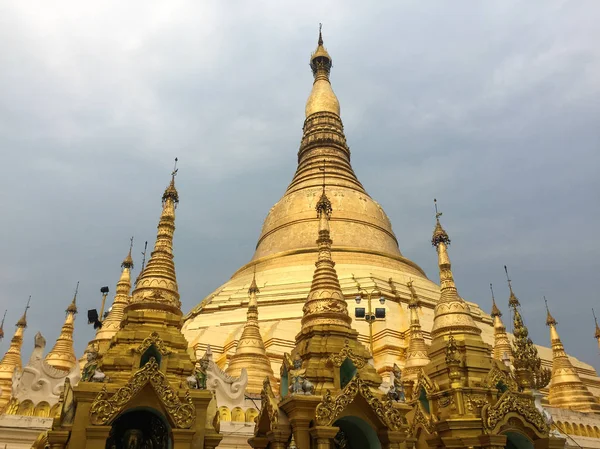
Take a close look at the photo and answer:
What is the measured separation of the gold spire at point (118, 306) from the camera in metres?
17.3

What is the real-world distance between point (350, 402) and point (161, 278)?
489 cm

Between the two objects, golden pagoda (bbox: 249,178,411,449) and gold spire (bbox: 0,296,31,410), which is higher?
gold spire (bbox: 0,296,31,410)

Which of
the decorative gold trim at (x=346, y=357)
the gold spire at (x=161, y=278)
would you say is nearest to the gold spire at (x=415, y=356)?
the decorative gold trim at (x=346, y=357)

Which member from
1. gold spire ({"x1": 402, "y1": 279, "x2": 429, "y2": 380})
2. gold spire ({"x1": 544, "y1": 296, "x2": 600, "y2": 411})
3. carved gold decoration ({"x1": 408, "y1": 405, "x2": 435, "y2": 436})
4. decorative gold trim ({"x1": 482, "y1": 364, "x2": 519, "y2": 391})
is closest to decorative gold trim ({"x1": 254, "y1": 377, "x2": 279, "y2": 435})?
carved gold decoration ({"x1": 408, "y1": 405, "x2": 435, "y2": 436})

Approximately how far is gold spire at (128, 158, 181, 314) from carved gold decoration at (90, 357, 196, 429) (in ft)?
6.32

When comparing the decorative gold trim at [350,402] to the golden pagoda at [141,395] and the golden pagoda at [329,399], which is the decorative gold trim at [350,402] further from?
the golden pagoda at [141,395]

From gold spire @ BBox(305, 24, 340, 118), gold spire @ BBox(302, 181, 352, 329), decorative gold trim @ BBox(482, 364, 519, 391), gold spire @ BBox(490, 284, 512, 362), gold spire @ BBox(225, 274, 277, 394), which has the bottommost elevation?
decorative gold trim @ BBox(482, 364, 519, 391)

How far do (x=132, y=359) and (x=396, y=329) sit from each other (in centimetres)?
1594

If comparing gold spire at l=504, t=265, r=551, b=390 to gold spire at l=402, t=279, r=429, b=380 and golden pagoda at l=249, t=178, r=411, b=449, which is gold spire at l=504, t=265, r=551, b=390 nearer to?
golden pagoda at l=249, t=178, r=411, b=449

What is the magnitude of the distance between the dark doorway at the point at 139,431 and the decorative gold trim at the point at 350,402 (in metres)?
2.72

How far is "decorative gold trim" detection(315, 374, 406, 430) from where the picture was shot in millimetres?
8953

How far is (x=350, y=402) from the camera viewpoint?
9.27 metres

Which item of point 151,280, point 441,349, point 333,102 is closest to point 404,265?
point 333,102

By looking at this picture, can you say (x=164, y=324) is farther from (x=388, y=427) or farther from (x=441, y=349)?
(x=441, y=349)
